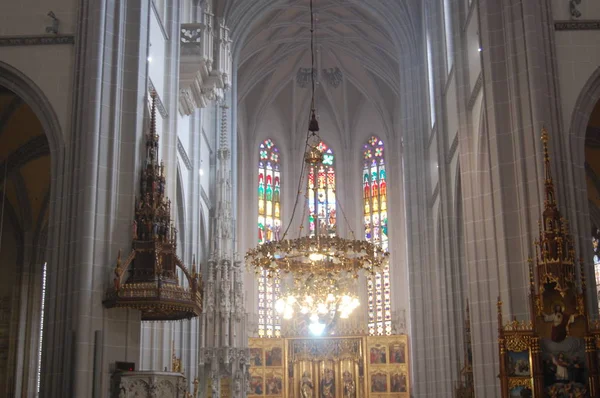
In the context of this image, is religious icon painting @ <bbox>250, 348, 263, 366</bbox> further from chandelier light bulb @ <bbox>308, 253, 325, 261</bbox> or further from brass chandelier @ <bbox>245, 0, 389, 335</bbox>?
chandelier light bulb @ <bbox>308, 253, 325, 261</bbox>

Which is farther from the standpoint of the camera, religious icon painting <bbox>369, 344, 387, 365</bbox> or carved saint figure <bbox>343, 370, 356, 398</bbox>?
religious icon painting <bbox>369, 344, 387, 365</bbox>

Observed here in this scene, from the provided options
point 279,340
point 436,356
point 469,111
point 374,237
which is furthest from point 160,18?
point 374,237

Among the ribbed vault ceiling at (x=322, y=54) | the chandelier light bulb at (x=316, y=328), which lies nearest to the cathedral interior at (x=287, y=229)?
the ribbed vault ceiling at (x=322, y=54)

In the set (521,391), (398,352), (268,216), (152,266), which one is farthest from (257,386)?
(521,391)

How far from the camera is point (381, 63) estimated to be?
3800 cm

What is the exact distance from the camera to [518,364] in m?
14.0

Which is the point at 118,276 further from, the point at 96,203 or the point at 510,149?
the point at 510,149

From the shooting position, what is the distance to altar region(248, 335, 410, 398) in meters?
35.5

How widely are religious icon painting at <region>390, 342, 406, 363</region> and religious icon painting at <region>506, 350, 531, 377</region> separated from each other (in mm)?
21797

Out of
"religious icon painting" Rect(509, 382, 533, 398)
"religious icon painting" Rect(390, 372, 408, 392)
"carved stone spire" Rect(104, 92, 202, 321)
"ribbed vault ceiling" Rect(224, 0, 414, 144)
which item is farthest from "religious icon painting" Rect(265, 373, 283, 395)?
"religious icon painting" Rect(509, 382, 533, 398)

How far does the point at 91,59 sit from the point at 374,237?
25.5 metres

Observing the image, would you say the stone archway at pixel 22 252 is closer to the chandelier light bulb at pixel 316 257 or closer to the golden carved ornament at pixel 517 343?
the chandelier light bulb at pixel 316 257

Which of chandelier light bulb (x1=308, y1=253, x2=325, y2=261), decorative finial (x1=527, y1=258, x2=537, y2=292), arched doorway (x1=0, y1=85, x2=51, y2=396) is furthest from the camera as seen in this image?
chandelier light bulb (x1=308, y1=253, x2=325, y2=261)

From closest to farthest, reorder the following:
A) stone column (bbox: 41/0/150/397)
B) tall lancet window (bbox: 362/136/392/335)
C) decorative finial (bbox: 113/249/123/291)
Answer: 1. stone column (bbox: 41/0/150/397)
2. decorative finial (bbox: 113/249/123/291)
3. tall lancet window (bbox: 362/136/392/335)
